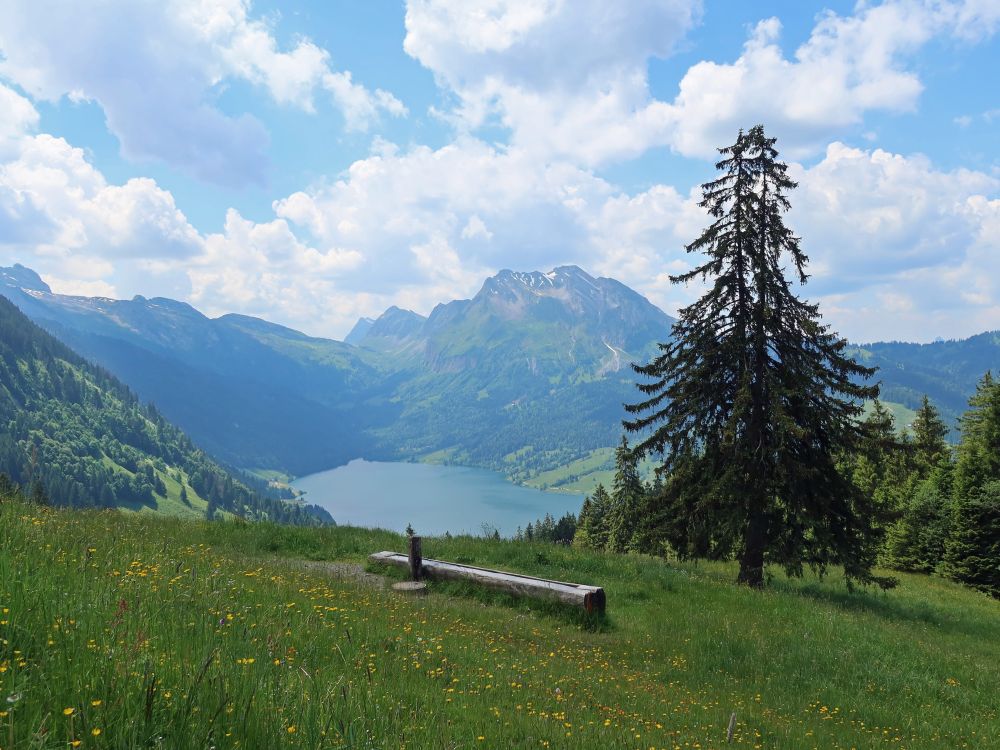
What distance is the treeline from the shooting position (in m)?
20.2

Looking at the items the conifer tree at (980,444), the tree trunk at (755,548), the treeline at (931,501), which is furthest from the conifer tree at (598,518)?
the tree trunk at (755,548)

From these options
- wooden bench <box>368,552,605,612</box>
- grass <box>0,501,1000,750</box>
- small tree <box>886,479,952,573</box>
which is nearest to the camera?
grass <box>0,501,1000,750</box>

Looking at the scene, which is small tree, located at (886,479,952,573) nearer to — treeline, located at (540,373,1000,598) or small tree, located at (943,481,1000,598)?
treeline, located at (540,373,1000,598)

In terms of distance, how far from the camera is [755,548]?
19.0m

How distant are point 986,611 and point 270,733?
29.3 m

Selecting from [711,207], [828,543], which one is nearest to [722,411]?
[828,543]

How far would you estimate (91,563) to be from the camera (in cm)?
746

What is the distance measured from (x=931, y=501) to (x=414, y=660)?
45.4 m

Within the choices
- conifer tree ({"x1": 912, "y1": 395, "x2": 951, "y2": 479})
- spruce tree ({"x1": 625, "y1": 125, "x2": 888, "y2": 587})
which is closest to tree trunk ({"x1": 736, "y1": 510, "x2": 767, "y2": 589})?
spruce tree ({"x1": 625, "y1": 125, "x2": 888, "y2": 587})

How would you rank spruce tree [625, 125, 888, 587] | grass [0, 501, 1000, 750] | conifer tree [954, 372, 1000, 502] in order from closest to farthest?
grass [0, 501, 1000, 750] → spruce tree [625, 125, 888, 587] → conifer tree [954, 372, 1000, 502]

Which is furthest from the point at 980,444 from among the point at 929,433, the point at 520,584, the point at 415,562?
the point at 415,562

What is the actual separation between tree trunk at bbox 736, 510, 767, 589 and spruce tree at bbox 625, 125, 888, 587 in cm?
3

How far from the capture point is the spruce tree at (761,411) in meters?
18.4

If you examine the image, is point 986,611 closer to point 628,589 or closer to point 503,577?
point 628,589
